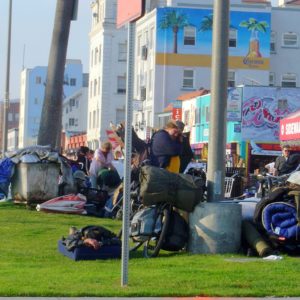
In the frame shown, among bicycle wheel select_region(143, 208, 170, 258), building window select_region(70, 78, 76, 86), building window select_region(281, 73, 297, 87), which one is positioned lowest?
bicycle wheel select_region(143, 208, 170, 258)

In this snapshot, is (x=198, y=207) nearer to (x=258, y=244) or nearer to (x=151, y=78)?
(x=258, y=244)

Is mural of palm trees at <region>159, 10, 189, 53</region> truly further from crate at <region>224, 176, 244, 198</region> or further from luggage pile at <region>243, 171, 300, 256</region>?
luggage pile at <region>243, 171, 300, 256</region>

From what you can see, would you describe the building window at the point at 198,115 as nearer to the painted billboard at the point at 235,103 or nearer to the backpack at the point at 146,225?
the painted billboard at the point at 235,103

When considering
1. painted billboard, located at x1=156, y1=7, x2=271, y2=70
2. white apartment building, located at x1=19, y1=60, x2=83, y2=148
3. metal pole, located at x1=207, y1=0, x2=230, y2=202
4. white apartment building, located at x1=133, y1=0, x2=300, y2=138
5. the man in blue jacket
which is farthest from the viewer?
white apartment building, located at x1=19, y1=60, x2=83, y2=148

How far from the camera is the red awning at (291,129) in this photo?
80.0 feet

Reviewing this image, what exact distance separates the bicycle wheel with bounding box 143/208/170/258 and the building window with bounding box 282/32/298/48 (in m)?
59.9

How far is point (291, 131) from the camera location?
24859 mm

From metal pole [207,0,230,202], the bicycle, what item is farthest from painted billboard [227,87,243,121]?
the bicycle

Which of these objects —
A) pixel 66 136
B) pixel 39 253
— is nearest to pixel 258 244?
pixel 39 253

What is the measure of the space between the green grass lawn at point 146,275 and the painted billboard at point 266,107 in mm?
35032

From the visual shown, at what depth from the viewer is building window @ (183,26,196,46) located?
68.5 meters

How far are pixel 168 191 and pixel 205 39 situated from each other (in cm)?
5813

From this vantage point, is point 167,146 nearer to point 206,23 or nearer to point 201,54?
point 206,23

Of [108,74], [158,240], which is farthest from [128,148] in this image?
[108,74]
